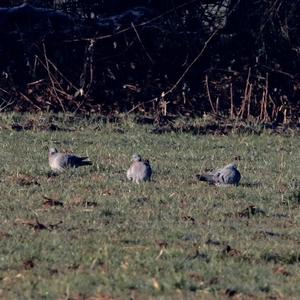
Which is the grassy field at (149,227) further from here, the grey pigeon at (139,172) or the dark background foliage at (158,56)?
the dark background foliage at (158,56)

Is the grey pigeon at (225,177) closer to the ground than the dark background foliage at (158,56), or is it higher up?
higher up

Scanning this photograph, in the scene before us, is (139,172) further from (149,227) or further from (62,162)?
(149,227)

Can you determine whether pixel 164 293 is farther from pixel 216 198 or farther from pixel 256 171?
pixel 256 171

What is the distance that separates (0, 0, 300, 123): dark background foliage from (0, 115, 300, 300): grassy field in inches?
187

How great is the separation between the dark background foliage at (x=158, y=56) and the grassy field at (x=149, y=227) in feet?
15.6

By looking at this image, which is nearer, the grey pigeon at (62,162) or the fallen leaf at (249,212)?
the fallen leaf at (249,212)

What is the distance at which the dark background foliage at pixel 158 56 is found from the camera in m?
19.2

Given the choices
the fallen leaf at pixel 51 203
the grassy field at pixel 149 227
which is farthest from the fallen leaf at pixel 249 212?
the fallen leaf at pixel 51 203

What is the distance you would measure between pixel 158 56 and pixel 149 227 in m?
11.1

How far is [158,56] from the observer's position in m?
19.7

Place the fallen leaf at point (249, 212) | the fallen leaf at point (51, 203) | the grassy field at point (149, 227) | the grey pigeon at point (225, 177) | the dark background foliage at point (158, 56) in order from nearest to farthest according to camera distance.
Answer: the grassy field at point (149, 227) → the fallen leaf at point (249, 212) → the fallen leaf at point (51, 203) → the grey pigeon at point (225, 177) → the dark background foliage at point (158, 56)

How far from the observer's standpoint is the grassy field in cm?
695

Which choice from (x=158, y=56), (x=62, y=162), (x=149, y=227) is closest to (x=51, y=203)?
(x=149, y=227)

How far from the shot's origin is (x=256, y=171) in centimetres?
1260
